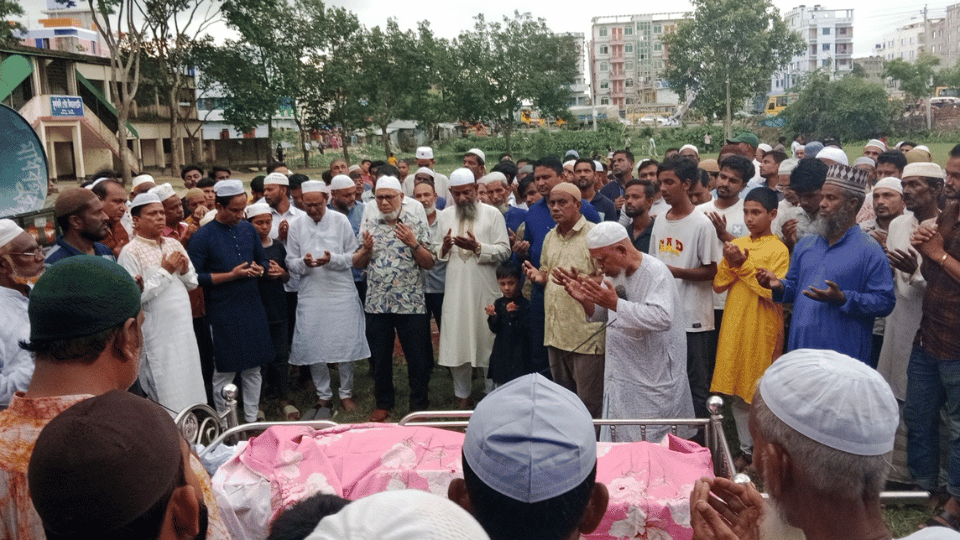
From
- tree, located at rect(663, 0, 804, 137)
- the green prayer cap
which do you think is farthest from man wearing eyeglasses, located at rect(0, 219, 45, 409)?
tree, located at rect(663, 0, 804, 137)

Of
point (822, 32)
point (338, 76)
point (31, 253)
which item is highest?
point (822, 32)

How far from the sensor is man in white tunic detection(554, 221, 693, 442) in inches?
179

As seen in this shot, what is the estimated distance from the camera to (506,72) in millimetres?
45562

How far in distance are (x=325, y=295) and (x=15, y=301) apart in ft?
10.9

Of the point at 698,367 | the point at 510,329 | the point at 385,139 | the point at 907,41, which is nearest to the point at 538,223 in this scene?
the point at 510,329

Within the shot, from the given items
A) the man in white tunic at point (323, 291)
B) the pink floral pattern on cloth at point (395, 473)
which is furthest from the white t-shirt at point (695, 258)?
the man in white tunic at point (323, 291)

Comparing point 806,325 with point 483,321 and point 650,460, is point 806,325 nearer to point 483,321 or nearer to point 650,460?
point 650,460

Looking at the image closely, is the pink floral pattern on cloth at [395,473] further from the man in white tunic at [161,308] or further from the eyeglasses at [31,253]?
the man in white tunic at [161,308]

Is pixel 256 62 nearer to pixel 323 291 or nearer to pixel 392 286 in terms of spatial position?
pixel 323 291

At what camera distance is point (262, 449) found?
11.5 ft

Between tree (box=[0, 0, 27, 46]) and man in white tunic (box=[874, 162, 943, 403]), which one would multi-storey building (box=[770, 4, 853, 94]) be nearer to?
tree (box=[0, 0, 27, 46])

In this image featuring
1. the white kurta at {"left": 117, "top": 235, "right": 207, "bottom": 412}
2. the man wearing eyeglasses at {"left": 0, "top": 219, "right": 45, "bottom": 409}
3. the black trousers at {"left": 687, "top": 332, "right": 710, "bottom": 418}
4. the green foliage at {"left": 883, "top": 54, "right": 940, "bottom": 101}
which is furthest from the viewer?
the green foliage at {"left": 883, "top": 54, "right": 940, "bottom": 101}

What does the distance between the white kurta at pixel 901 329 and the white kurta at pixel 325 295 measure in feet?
14.3

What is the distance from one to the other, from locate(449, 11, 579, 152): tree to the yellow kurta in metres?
39.5
